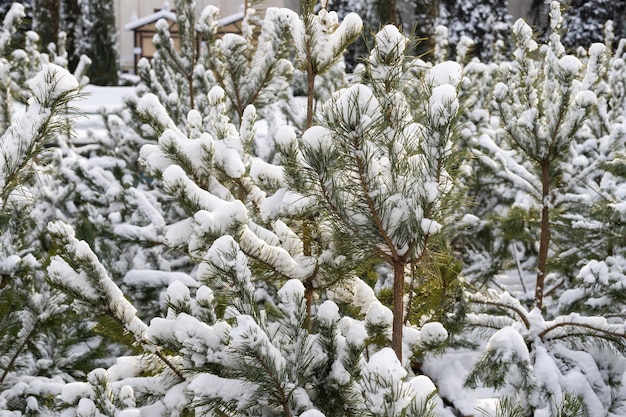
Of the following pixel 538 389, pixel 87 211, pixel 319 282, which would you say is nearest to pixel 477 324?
pixel 538 389

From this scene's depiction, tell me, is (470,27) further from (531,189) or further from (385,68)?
(385,68)

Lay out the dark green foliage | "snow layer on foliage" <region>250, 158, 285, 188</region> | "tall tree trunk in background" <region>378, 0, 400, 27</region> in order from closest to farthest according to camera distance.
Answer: "snow layer on foliage" <region>250, 158, 285, 188</region>, "tall tree trunk in background" <region>378, 0, 400, 27</region>, the dark green foliage

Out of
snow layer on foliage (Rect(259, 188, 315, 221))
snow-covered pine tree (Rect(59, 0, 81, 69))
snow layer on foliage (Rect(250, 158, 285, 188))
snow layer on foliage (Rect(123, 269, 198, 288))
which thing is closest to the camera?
snow layer on foliage (Rect(259, 188, 315, 221))

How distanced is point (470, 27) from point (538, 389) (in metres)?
21.5

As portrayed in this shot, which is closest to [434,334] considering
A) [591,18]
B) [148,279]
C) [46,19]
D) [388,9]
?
[148,279]

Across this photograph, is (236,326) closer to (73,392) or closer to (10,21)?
(73,392)

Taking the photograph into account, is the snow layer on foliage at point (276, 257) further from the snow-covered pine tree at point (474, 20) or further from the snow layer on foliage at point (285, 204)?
the snow-covered pine tree at point (474, 20)

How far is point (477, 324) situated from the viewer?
8.16ft

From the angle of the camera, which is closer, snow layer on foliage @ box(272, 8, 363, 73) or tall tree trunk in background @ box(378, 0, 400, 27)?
snow layer on foliage @ box(272, 8, 363, 73)

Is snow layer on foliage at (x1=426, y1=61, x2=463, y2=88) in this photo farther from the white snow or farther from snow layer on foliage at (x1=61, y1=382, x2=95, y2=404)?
snow layer on foliage at (x1=61, y1=382, x2=95, y2=404)

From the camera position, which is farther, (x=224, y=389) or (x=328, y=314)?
(x=328, y=314)

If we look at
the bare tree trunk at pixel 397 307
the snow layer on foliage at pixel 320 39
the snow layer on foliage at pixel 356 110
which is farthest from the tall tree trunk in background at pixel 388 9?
the snow layer on foliage at pixel 356 110

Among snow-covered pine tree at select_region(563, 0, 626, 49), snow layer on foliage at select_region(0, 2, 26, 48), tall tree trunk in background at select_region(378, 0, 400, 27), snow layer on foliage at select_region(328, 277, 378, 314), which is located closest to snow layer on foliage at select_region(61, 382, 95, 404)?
snow layer on foliage at select_region(328, 277, 378, 314)

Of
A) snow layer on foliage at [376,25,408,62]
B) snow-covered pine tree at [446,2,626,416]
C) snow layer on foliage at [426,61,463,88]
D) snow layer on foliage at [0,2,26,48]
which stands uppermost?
→ snow layer on foliage at [376,25,408,62]
